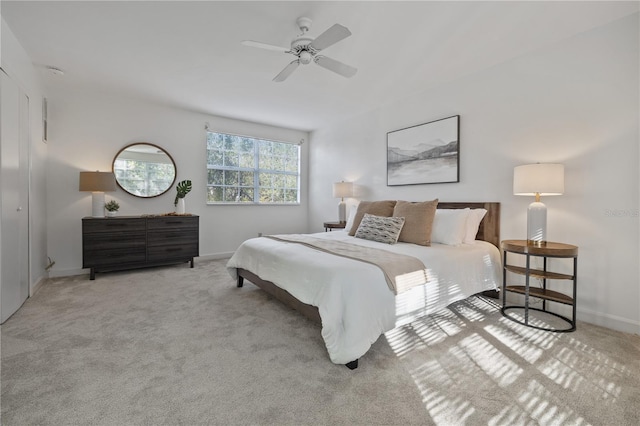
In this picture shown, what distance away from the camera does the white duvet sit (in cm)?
181

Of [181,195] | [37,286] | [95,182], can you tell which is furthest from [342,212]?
[37,286]

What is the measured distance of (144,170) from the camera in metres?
Result: 4.46

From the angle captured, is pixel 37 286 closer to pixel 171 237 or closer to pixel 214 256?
pixel 171 237

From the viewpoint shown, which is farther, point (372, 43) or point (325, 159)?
point (325, 159)

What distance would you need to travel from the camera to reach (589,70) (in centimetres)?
253

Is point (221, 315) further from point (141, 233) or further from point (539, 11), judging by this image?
point (539, 11)

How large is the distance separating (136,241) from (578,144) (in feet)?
16.8

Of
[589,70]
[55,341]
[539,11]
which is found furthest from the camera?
[589,70]

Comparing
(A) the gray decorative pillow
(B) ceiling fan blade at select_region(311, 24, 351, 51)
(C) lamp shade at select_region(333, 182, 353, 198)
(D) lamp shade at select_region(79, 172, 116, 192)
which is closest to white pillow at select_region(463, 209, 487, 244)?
(A) the gray decorative pillow

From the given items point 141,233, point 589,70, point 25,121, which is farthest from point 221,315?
point 589,70

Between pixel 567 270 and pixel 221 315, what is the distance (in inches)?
126

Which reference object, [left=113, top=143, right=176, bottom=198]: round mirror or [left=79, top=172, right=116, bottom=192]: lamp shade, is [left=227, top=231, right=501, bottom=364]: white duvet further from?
[left=113, top=143, right=176, bottom=198]: round mirror

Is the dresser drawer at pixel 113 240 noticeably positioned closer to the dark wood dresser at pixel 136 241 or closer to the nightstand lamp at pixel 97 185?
the dark wood dresser at pixel 136 241

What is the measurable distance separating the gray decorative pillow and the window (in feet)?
9.26
